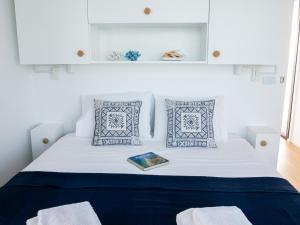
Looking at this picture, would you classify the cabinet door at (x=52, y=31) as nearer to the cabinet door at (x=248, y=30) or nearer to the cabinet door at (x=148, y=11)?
the cabinet door at (x=148, y=11)

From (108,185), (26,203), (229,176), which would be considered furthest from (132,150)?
(26,203)

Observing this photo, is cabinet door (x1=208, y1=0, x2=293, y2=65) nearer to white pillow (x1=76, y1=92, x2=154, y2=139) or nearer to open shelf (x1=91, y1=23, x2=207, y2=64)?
open shelf (x1=91, y1=23, x2=207, y2=64)

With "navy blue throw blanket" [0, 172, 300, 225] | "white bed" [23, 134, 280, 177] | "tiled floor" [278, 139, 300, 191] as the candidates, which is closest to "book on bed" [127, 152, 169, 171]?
"white bed" [23, 134, 280, 177]

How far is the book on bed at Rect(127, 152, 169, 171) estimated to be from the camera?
181 cm

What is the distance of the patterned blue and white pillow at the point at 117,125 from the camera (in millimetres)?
2209

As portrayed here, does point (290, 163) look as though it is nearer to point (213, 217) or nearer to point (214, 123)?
point (214, 123)

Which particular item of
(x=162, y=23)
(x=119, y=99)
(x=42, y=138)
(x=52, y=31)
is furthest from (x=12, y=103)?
(x=162, y=23)

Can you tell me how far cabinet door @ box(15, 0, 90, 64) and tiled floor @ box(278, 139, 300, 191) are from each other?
7.86ft

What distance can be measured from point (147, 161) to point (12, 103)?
138 cm

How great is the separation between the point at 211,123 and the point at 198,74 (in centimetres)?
56

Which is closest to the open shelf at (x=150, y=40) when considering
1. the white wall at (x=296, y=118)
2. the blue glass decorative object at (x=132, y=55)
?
the blue glass decorative object at (x=132, y=55)

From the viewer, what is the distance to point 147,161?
6.17 feet

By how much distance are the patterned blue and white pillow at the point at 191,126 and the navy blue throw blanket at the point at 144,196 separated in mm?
568

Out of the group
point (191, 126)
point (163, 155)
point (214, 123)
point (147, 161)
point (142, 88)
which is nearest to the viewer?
point (147, 161)
